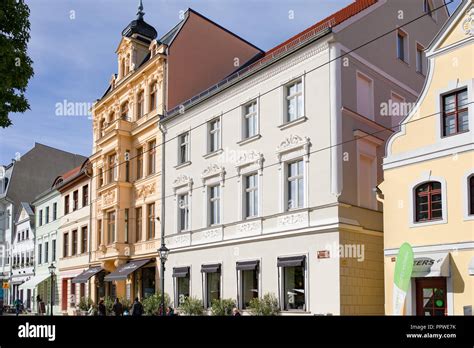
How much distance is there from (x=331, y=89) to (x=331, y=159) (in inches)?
103

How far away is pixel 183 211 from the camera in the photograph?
29.5 metres

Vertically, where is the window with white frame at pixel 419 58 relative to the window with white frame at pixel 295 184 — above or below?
above

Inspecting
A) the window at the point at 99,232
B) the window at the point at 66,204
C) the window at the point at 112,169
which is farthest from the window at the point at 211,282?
the window at the point at 66,204

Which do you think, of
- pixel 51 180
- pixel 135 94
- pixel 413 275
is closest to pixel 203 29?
pixel 135 94

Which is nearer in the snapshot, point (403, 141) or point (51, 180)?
point (403, 141)

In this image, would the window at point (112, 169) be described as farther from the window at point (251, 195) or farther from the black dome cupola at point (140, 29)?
the window at point (251, 195)

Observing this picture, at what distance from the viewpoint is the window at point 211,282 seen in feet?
84.0

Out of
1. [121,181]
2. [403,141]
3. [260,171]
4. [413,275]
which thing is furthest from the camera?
[121,181]

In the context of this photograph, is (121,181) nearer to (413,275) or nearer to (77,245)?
(77,245)

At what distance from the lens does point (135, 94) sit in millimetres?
34969

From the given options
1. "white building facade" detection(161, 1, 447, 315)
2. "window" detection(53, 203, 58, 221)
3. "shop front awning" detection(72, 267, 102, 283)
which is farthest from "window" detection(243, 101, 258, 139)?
"window" detection(53, 203, 58, 221)

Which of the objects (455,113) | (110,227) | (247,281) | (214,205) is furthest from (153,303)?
(455,113)

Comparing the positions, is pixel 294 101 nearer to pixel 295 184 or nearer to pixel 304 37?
pixel 304 37

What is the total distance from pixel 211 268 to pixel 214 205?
3018 mm
